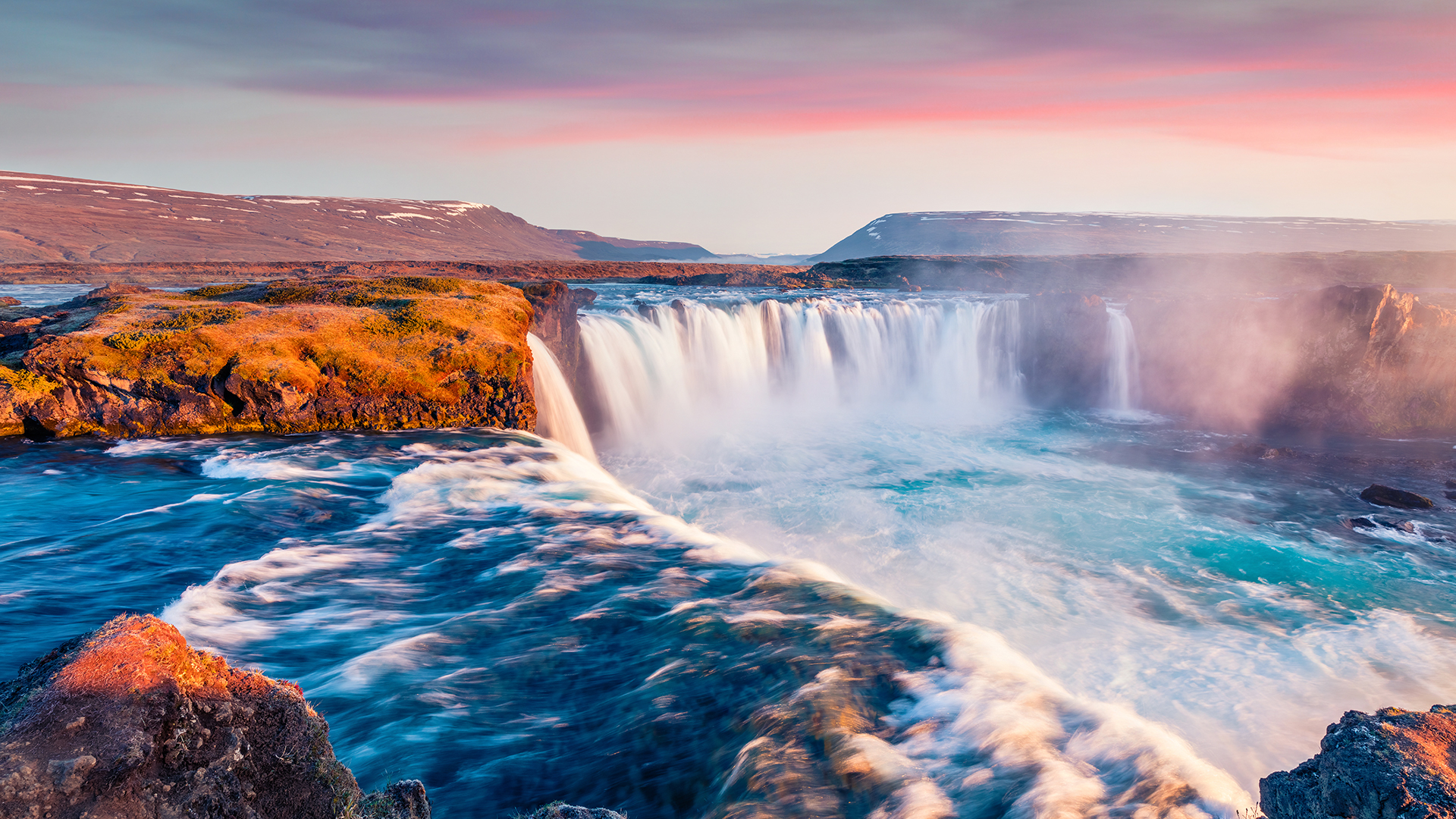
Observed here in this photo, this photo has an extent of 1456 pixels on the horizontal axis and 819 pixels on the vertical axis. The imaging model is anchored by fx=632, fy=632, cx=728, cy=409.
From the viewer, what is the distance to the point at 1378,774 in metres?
2.97

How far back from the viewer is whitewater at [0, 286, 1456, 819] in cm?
441

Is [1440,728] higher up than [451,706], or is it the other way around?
[1440,728]

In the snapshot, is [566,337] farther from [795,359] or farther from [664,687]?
[664,687]

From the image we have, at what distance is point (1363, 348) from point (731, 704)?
27.7 metres

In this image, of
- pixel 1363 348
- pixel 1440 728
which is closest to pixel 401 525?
pixel 1440 728

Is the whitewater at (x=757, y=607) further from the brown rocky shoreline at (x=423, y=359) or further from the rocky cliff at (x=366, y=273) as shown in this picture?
the rocky cliff at (x=366, y=273)

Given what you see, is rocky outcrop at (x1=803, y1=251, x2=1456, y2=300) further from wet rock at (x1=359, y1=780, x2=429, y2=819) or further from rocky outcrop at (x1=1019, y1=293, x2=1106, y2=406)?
wet rock at (x1=359, y1=780, x2=429, y2=819)

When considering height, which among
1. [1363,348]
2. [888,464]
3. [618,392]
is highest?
[1363,348]

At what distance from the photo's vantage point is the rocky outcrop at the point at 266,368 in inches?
465

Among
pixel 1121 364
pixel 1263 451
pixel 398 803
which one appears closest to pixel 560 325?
pixel 398 803

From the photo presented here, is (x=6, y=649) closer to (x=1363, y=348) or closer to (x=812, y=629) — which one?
(x=812, y=629)

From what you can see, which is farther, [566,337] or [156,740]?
[566,337]

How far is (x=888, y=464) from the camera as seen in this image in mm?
→ 19703

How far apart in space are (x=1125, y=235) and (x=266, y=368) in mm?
171195
